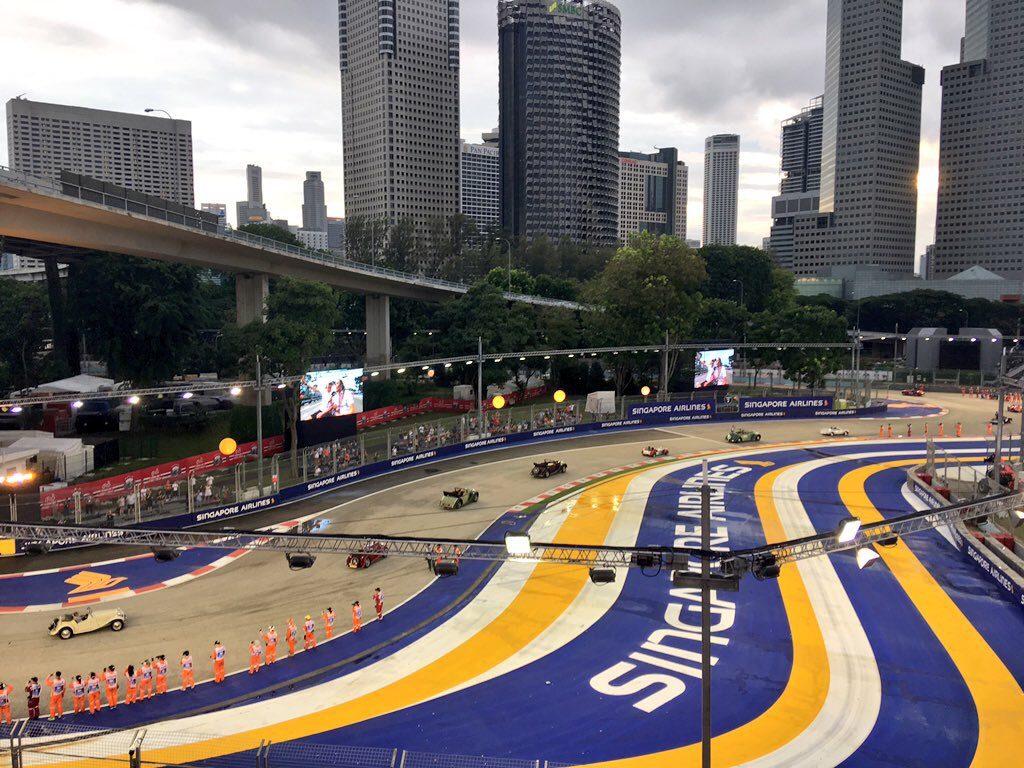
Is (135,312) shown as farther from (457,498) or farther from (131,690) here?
(131,690)

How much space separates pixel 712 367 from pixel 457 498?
34.9 meters

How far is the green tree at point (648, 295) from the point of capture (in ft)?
225

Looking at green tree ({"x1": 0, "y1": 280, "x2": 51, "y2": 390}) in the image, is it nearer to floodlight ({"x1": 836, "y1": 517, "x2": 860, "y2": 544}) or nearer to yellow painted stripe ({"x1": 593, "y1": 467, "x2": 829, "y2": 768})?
yellow painted stripe ({"x1": 593, "y1": 467, "x2": 829, "y2": 768})

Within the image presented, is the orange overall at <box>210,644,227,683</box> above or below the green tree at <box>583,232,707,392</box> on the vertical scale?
below

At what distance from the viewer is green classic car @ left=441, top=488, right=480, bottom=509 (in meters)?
35.2

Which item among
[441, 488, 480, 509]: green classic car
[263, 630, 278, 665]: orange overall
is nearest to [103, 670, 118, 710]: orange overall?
[263, 630, 278, 665]: orange overall

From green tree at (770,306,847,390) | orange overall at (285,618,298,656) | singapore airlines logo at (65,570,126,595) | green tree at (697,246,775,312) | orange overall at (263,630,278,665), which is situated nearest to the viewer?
orange overall at (263,630,278,665)

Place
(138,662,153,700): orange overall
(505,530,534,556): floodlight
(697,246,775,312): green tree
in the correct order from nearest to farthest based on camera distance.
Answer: (505,530,534,556): floodlight → (138,662,153,700): orange overall → (697,246,775,312): green tree

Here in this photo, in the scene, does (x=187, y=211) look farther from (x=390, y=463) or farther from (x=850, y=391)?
(x=850, y=391)

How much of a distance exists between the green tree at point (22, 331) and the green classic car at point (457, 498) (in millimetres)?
52820

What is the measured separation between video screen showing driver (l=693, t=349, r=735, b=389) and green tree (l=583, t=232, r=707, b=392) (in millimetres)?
6354

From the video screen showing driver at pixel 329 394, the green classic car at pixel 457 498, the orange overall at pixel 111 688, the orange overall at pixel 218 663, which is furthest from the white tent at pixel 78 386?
the orange overall at pixel 218 663

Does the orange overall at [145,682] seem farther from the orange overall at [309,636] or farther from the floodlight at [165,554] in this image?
the orange overall at [309,636]

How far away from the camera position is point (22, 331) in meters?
68.8
